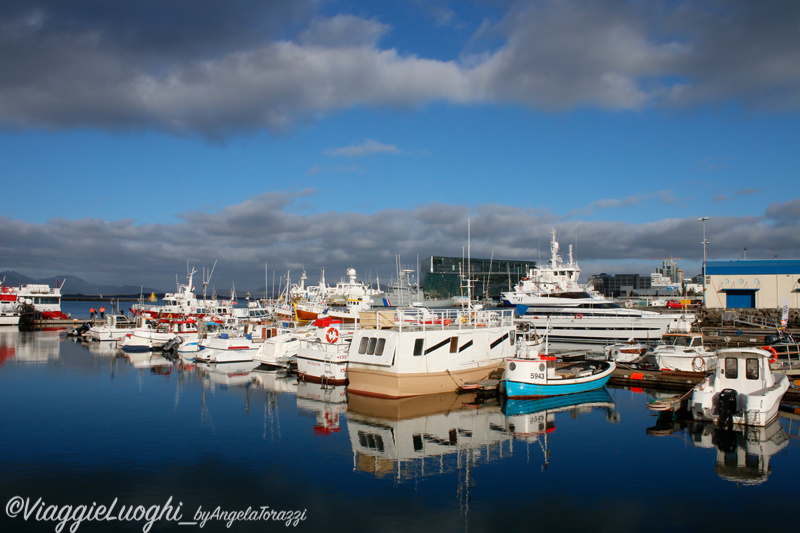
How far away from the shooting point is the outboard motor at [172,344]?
163ft

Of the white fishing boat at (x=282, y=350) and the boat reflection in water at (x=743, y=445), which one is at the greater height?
the white fishing boat at (x=282, y=350)

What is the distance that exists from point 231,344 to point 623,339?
39.1 m

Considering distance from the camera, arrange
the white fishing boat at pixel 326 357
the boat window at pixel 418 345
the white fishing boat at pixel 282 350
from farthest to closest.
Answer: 1. the white fishing boat at pixel 282 350
2. the white fishing boat at pixel 326 357
3. the boat window at pixel 418 345

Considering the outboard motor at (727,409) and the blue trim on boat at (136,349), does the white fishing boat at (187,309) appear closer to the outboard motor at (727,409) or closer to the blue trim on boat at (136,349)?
the blue trim on boat at (136,349)

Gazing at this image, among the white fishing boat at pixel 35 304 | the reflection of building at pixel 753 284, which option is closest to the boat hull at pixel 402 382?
the reflection of building at pixel 753 284

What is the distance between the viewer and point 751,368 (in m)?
20.4

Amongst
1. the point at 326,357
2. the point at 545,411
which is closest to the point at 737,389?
the point at 545,411

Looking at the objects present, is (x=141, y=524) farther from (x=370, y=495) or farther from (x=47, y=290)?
(x=47, y=290)

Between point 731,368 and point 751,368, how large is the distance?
0.69 metres

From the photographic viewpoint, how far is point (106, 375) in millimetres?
35062

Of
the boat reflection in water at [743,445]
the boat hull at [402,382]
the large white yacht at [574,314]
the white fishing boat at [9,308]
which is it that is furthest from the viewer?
the white fishing boat at [9,308]

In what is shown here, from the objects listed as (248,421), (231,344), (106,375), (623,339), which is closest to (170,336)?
(231,344)

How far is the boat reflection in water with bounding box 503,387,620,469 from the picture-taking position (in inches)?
780

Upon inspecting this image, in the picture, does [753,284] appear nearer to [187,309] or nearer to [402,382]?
[402,382]
